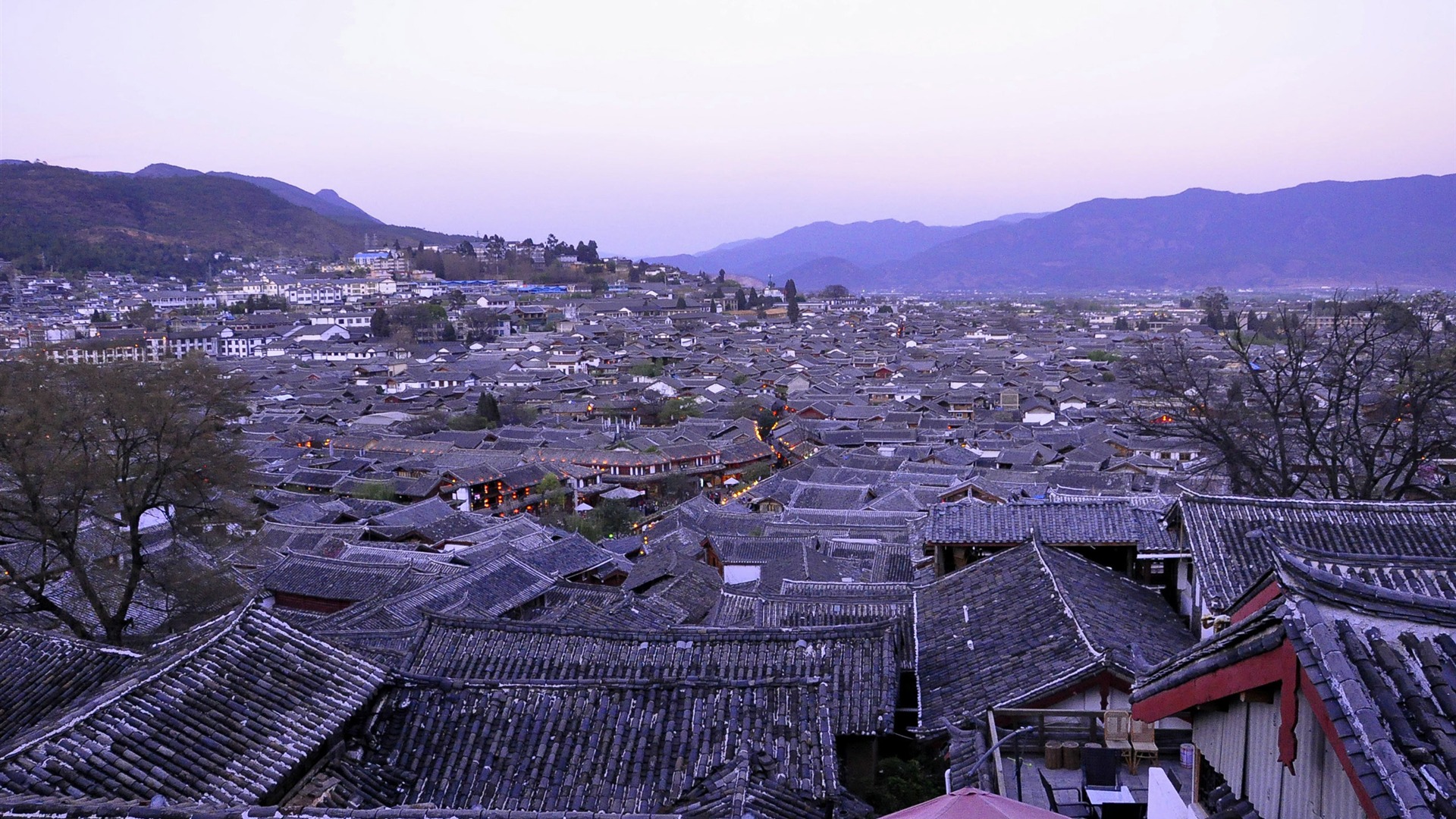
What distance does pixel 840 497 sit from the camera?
80.9 ft

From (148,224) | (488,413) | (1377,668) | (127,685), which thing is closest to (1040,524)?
(1377,668)

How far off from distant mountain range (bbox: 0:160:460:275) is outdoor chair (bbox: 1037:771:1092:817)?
100m

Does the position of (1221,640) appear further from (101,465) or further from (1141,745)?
(101,465)

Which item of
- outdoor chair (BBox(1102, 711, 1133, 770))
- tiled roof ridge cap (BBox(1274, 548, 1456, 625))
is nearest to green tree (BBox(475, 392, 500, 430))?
outdoor chair (BBox(1102, 711, 1133, 770))

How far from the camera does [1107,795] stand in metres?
4.70

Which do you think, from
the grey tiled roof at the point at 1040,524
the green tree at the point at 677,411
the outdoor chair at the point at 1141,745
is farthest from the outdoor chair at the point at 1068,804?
the green tree at the point at 677,411

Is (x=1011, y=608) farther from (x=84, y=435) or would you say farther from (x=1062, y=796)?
(x=84, y=435)

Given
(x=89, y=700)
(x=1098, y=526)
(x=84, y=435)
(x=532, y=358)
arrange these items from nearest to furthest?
(x=89, y=700) → (x=1098, y=526) → (x=84, y=435) → (x=532, y=358)

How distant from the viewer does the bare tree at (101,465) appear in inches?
384

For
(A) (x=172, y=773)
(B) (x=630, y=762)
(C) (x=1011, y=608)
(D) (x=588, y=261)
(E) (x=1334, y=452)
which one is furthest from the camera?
(D) (x=588, y=261)

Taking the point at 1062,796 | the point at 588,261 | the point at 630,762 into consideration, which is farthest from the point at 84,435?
the point at 588,261

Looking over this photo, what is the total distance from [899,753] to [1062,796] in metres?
1.78

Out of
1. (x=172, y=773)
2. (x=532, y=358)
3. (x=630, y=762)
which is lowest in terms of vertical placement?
(x=532, y=358)

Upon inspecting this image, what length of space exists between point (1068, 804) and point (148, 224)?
121 meters
